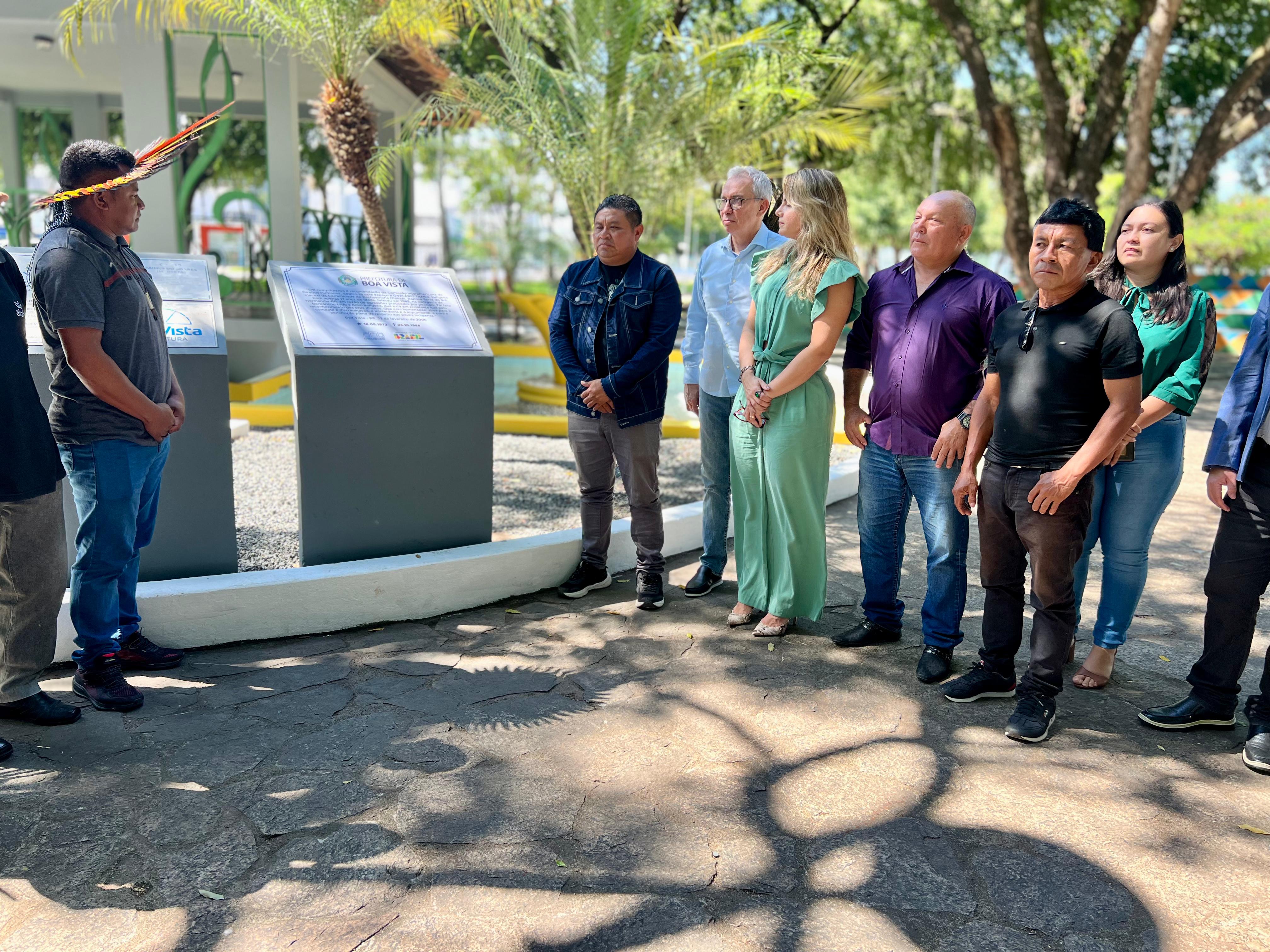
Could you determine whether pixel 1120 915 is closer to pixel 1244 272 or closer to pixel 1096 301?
pixel 1096 301

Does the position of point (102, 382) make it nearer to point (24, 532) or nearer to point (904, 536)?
point (24, 532)

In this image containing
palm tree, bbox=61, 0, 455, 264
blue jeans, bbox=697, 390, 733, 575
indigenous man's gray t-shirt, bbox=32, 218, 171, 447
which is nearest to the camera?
indigenous man's gray t-shirt, bbox=32, 218, 171, 447

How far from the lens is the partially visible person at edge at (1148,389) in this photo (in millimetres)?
3461

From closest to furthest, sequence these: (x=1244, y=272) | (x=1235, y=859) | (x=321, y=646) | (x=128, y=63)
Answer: (x=1235, y=859) → (x=321, y=646) → (x=128, y=63) → (x=1244, y=272)

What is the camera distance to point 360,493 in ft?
14.7

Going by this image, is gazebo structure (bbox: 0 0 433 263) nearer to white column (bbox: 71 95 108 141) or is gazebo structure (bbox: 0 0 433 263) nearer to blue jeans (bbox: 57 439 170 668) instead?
white column (bbox: 71 95 108 141)

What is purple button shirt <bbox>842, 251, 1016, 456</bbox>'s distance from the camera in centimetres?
365

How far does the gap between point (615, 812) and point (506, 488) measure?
4072mm

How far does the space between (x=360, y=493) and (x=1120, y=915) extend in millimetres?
3344

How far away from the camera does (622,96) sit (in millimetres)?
10125

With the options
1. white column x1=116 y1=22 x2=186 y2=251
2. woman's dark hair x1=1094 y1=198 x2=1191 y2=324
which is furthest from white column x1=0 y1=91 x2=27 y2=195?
woman's dark hair x1=1094 y1=198 x2=1191 y2=324

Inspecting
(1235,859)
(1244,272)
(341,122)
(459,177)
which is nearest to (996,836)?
(1235,859)

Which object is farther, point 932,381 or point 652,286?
point 652,286

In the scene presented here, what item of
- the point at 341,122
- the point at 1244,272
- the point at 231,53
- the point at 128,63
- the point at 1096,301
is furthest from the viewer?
the point at 1244,272
